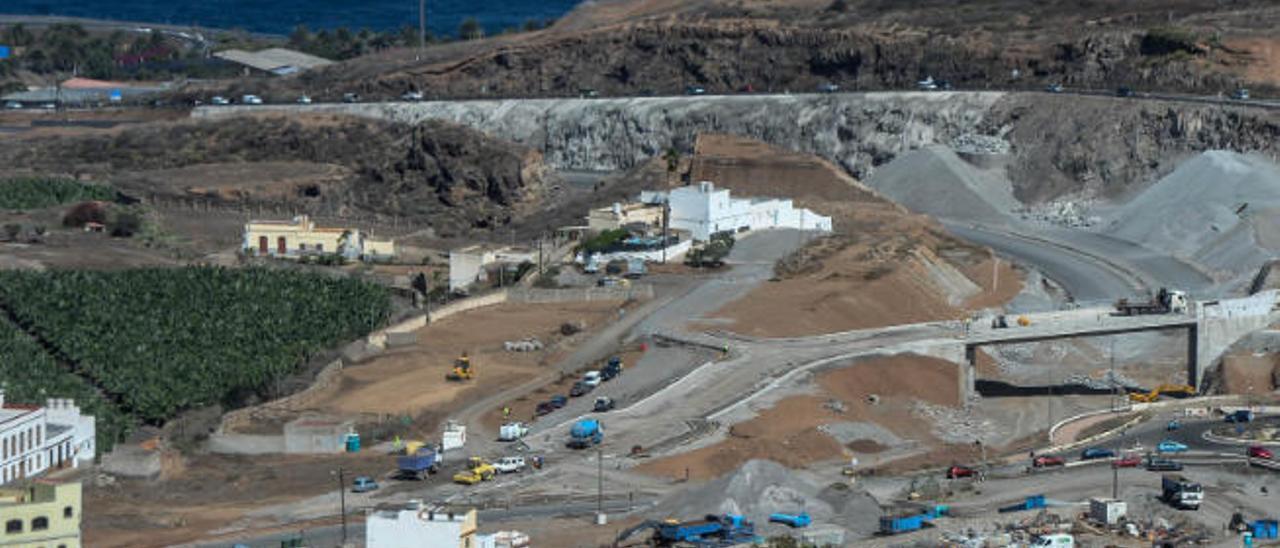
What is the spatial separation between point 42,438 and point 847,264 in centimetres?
4155

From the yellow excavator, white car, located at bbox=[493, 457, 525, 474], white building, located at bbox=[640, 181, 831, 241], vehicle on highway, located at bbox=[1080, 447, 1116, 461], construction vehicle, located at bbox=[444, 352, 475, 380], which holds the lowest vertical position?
the yellow excavator

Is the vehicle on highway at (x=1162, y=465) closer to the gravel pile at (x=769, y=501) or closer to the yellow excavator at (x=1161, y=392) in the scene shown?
the gravel pile at (x=769, y=501)

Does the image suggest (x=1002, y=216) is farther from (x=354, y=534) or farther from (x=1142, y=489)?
(x=354, y=534)

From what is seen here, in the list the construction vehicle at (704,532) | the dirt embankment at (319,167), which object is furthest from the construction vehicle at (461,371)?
the dirt embankment at (319,167)

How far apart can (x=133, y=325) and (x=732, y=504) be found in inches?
1589

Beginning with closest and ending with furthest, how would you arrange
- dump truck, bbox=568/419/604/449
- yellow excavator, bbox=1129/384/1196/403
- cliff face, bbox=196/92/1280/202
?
dump truck, bbox=568/419/604/449, yellow excavator, bbox=1129/384/1196/403, cliff face, bbox=196/92/1280/202

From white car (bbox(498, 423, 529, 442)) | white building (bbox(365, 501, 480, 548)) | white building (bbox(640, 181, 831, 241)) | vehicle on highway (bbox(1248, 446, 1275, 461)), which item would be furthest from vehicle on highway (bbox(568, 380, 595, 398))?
white building (bbox(640, 181, 831, 241))

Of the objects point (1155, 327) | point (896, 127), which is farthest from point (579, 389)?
point (896, 127)

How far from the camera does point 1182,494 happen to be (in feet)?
285

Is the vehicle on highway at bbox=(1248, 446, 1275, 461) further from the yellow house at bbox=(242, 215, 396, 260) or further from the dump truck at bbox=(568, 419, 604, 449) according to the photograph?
the yellow house at bbox=(242, 215, 396, 260)

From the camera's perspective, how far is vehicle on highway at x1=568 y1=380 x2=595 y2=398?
10319 cm

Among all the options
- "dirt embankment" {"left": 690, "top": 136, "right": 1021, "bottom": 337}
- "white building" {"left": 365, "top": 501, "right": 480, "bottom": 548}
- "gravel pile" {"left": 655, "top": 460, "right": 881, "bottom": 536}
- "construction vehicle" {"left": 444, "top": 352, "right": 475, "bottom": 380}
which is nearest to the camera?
"white building" {"left": 365, "top": 501, "right": 480, "bottom": 548}

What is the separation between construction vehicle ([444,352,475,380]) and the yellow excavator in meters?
22.0

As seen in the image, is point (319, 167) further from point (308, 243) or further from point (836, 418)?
point (836, 418)
